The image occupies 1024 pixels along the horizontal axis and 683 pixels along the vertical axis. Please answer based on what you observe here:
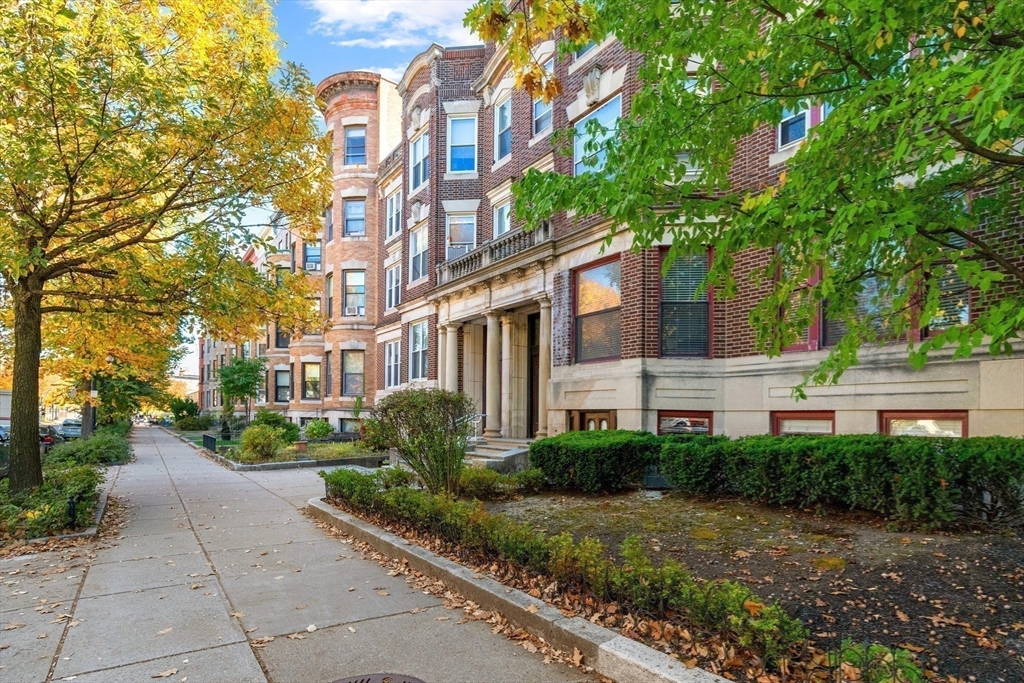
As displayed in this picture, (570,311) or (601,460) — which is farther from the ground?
(570,311)

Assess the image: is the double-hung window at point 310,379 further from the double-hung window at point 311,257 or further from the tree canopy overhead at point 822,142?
the tree canopy overhead at point 822,142

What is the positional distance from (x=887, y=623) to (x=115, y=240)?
1201 cm

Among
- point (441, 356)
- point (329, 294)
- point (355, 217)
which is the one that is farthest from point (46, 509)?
point (329, 294)

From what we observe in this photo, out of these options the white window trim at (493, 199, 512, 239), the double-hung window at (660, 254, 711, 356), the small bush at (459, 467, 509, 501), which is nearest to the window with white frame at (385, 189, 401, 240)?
the white window trim at (493, 199, 512, 239)

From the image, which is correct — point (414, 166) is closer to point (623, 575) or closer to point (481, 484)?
point (481, 484)

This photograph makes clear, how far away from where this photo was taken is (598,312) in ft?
45.8

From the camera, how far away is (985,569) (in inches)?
212

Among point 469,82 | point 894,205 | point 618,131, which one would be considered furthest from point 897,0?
point 469,82

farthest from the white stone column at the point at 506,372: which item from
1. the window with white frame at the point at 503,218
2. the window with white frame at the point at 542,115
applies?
the window with white frame at the point at 542,115

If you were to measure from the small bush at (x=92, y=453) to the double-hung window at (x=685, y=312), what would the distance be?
14.4m

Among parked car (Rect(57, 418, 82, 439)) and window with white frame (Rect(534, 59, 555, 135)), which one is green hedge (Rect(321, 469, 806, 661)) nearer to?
window with white frame (Rect(534, 59, 555, 135))

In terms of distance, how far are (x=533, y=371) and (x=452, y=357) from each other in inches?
129

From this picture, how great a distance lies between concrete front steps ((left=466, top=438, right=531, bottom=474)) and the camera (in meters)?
12.9

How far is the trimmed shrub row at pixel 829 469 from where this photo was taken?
6.63m
